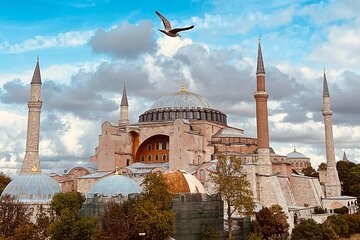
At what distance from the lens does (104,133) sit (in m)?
31.9

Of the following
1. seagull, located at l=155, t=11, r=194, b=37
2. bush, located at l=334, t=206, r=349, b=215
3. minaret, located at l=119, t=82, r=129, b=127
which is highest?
minaret, located at l=119, t=82, r=129, b=127

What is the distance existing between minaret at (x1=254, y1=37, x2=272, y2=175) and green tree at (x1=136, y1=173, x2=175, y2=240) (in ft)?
38.8

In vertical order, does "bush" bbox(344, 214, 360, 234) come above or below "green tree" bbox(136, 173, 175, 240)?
below

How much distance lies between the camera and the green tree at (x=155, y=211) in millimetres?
15312

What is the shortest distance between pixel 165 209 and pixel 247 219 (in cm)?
726

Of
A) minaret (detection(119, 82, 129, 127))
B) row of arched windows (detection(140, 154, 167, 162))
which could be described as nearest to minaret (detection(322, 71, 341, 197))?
row of arched windows (detection(140, 154, 167, 162))

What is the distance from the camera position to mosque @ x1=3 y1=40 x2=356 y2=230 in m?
27.3

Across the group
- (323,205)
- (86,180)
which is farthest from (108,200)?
(323,205)

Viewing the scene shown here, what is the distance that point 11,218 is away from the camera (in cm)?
1767

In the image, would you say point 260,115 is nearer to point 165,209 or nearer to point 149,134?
point 149,134

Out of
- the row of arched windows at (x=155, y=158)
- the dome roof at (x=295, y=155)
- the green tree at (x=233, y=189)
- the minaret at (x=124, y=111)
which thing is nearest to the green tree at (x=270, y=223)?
the green tree at (x=233, y=189)

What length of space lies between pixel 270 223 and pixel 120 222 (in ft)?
28.7

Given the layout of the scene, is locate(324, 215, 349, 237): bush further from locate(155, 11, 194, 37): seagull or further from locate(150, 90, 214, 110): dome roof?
locate(155, 11, 194, 37): seagull

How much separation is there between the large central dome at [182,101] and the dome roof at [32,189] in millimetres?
13541
